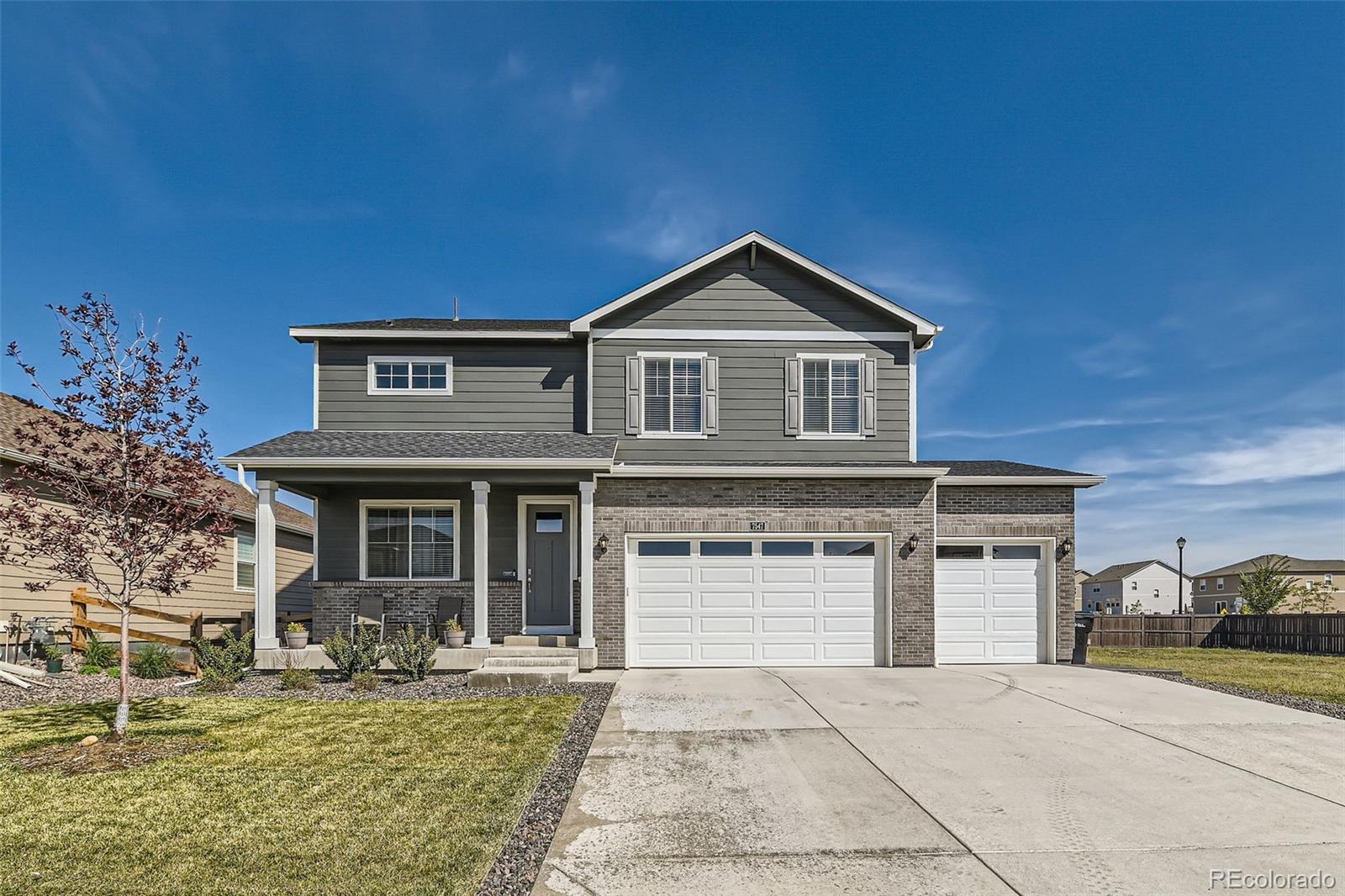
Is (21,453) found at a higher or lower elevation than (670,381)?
lower

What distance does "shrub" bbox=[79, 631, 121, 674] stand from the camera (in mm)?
11734

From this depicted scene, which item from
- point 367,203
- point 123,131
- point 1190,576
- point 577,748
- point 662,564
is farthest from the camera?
point 1190,576

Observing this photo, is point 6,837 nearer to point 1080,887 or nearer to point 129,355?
point 129,355

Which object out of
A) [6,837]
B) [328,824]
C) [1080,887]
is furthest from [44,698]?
[1080,887]

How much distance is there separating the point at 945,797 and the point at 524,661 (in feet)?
24.1

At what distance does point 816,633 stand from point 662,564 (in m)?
3.02

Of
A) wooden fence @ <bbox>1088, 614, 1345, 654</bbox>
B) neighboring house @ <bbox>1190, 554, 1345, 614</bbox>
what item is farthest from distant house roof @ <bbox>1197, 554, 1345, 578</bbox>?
wooden fence @ <bbox>1088, 614, 1345, 654</bbox>

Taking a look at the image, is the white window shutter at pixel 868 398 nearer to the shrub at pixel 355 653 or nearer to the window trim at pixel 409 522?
the window trim at pixel 409 522

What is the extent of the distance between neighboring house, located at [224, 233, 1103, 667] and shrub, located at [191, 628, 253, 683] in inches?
71.6

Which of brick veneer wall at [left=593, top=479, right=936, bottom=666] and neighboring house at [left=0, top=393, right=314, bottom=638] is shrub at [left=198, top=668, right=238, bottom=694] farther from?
brick veneer wall at [left=593, top=479, right=936, bottom=666]

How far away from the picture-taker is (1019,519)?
13.4 m

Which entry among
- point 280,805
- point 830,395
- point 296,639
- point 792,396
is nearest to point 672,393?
point 792,396

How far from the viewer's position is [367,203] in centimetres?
1775

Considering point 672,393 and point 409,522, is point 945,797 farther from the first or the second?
point 409,522
